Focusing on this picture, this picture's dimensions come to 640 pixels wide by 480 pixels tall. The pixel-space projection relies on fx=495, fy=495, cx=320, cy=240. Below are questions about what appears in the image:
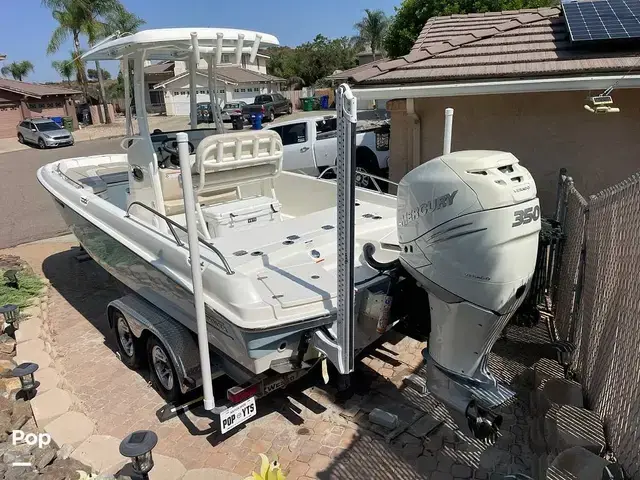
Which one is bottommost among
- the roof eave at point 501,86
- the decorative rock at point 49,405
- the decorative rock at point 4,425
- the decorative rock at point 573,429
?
the decorative rock at point 49,405

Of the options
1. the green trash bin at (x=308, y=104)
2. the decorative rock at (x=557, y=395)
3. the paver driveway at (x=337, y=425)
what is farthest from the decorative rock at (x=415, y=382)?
the green trash bin at (x=308, y=104)

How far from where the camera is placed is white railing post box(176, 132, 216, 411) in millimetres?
2914

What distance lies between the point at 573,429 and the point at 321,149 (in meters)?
8.82

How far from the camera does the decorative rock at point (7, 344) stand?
4.88m

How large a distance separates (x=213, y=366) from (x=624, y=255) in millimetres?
2867

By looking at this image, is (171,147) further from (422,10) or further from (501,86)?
(422,10)

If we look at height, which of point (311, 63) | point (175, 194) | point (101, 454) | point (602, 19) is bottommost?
point (101, 454)

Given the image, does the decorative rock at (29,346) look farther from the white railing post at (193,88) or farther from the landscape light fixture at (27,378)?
the white railing post at (193,88)

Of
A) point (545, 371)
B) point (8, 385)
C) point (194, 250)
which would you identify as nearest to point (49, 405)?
point (8, 385)

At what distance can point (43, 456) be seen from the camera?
3305mm

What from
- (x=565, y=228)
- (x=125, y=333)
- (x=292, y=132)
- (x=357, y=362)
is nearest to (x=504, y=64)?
(x=565, y=228)

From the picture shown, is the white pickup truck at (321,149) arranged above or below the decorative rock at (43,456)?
above

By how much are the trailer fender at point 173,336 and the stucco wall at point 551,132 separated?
421 centimetres

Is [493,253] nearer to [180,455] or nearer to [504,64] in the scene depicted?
[180,455]
